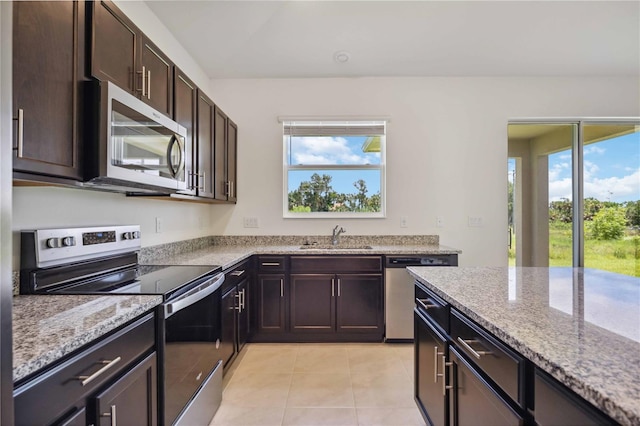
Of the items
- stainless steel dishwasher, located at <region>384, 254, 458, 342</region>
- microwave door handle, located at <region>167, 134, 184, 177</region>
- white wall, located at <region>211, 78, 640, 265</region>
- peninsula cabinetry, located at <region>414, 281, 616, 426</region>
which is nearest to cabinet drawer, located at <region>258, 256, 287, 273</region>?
white wall, located at <region>211, 78, 640, 265</region>

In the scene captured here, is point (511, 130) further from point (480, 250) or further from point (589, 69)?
point (480, 250)

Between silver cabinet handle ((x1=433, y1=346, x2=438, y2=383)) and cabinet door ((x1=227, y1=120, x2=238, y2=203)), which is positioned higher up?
cabinet door ((x1=227, y1=120, x2=238, y2=203))

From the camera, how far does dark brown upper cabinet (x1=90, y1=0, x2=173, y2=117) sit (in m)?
1.28

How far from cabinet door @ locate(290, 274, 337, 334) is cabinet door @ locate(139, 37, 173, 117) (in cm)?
172

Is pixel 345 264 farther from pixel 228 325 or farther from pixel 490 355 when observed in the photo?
pixel 490 355

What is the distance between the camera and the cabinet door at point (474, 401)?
34.1 inches

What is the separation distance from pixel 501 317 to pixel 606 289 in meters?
0.72

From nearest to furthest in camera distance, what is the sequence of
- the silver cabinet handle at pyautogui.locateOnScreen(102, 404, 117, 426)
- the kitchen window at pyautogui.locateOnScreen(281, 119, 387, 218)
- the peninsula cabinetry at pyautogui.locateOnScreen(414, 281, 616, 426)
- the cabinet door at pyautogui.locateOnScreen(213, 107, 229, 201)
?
the peninsula cabinetry at pyautogui.locateOnScreen(414, 281, 616, 426) < the silver cabinet handle at pyautogui.locateOnScreen(102, 404, 117, 426) < the cabinet door at pyautogui.locateOnScreen(213, 107, 229, 201) < the kitchen window at pyautogui.locateOnScreen(281, 119, 387, 218)

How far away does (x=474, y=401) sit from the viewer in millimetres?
1052

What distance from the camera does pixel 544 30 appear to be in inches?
105

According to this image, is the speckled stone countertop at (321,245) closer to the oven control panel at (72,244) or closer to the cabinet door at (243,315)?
the cabinet door at (243,315)

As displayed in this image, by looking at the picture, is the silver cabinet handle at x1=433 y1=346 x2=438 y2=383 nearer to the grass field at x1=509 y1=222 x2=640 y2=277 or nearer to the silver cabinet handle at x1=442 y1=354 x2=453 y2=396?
the silver cabinet handle at x1=442 y1=354 x2=453 y2=396

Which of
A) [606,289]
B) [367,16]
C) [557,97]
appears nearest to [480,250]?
[557,97]

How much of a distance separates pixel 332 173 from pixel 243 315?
178cm
